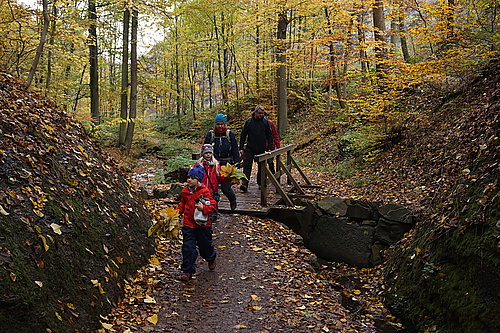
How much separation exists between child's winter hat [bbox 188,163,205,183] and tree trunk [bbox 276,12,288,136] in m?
11.6

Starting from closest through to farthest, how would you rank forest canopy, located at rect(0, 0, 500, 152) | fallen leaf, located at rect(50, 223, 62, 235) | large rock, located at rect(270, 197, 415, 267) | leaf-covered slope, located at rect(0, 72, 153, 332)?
leaf-covered slope, located at rect(0, 72, 153, 332)
fallen leaf, located at rect(50, 223, 62, 235)
large rock, located at rect(270, 197, 415, 267)
forest canopy, located at rect(0, 0, 500, 152)

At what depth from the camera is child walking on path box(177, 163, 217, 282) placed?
5133mm

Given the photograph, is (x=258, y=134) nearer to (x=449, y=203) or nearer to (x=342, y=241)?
(x=342, y=241)

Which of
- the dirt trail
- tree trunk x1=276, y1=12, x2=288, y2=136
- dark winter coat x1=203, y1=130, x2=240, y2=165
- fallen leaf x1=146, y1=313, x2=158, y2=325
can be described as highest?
→ tree trunk x1=276, y1=12, x2=288, y2=136

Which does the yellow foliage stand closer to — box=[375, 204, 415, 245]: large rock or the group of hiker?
the group of hiker

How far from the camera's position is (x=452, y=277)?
4695mm

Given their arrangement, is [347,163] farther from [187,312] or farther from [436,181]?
[187,312]

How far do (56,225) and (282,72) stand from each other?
49.6 ft

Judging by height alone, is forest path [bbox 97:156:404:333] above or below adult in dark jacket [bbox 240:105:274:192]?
below

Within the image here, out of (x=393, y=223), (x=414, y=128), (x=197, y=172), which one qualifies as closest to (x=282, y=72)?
(x=414, y=128)

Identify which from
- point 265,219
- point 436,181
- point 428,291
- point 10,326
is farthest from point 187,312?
point 436,181

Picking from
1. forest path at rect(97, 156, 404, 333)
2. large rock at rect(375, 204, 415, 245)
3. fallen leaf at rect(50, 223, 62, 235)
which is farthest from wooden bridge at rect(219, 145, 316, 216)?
fallen leaf at rect(50, 223, 62, 235)

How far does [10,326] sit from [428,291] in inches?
196

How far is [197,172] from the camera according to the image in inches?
213
